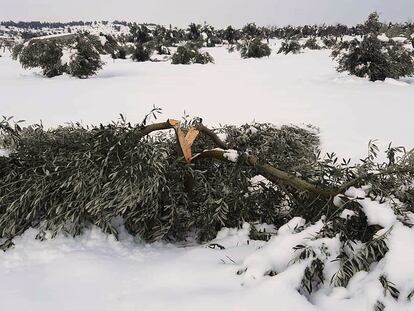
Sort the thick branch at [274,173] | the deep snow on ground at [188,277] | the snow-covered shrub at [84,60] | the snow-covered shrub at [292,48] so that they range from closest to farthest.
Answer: the deep snow on ground at [188,277]
the thick branch at [274,173]
the snow-covered shrub at [84,60]
the snow-covered shrub at [292,48]

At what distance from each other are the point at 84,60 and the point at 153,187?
32.4 feet

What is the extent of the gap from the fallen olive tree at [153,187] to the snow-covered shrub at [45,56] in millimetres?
9580

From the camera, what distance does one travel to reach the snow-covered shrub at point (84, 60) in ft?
38.0

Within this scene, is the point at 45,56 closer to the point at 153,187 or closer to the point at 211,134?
the point at 211,134

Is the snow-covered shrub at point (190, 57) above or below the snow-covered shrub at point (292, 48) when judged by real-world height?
above

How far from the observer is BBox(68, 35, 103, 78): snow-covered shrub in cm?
1159

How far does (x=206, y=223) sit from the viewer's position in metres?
2.93

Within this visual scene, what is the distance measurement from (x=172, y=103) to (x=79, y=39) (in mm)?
6717

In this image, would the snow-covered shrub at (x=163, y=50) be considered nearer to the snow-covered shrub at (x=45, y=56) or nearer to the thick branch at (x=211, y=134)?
the snow-covered shrub at (x=45, y=56)

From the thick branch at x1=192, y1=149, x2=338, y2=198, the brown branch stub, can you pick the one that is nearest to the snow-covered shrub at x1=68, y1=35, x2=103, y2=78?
the brown branch stub

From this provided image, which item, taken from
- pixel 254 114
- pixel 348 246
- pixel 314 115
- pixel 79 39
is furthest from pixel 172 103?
pixel 79 39

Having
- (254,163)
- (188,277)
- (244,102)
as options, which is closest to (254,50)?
(244,102)

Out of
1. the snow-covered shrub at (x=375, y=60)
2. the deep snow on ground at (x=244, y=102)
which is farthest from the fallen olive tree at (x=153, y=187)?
the snow-covered shrub at (x=375, y=60)

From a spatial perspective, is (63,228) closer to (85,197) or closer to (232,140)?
(85,197)
